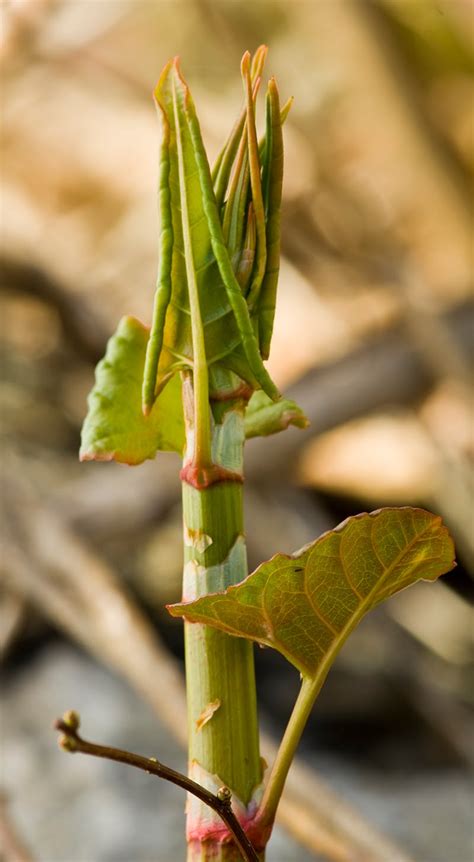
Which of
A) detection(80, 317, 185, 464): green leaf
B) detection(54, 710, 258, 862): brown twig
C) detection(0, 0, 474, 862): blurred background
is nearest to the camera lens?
detection(54, 710, 258, 862): brown twig

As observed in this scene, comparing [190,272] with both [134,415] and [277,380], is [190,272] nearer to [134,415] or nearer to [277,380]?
[134,415]

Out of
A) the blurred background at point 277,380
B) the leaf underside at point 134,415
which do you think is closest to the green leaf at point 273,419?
the leaf underside at point 134,415

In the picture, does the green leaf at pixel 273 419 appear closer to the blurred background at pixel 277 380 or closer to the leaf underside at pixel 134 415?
the leaf underside at pixel 134 415

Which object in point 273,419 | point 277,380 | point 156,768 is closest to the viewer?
point 156,768

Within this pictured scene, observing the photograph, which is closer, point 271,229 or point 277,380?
point 271,229

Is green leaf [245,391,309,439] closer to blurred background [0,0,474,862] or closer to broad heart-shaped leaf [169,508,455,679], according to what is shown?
broad heart-shaped leaf [169,508,455,679]

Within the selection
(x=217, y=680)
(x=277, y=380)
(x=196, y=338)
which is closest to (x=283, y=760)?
(x=217, y=680)

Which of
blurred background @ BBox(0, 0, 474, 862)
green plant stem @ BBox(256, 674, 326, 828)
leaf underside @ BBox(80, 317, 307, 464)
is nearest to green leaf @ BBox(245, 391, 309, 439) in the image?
leaf underside @ BBox(80, 317, 307, 464)
